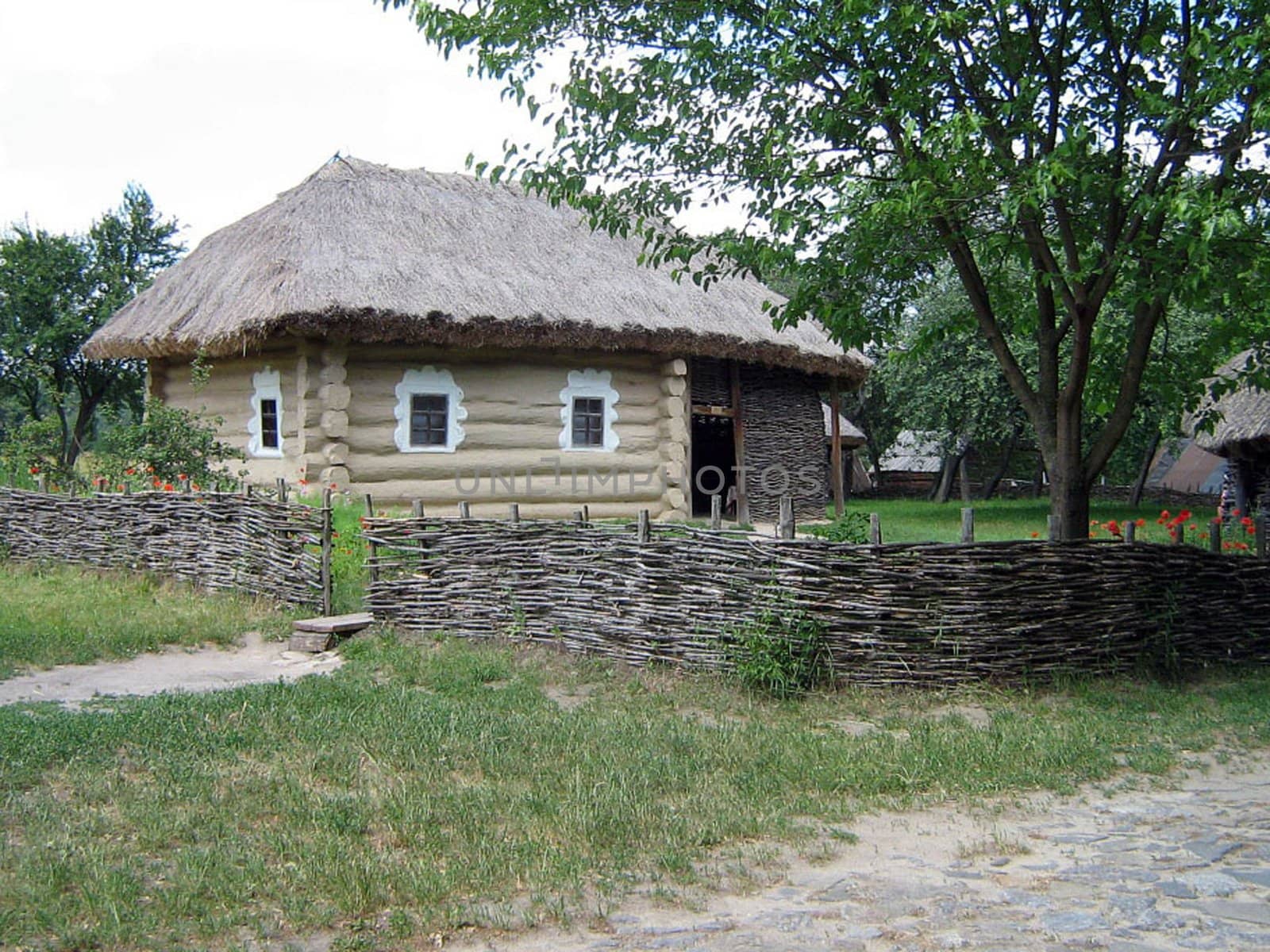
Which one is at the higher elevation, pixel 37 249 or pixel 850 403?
pixel 37 249

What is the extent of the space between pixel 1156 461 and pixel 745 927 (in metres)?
41.8

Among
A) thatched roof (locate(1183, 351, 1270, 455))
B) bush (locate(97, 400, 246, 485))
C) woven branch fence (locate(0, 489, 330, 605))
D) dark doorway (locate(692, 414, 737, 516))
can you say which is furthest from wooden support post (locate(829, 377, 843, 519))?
woven branch fence (locate(0, 489, 330, 605))

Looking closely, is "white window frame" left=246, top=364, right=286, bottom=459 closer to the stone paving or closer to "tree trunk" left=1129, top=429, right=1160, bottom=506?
the stone paving

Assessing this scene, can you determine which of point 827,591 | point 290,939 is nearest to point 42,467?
point 827,591

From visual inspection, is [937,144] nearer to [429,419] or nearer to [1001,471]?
[429,419]

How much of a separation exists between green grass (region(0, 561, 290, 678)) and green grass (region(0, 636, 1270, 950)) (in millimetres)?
1910

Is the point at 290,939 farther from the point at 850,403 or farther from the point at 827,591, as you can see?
the point at 850,403

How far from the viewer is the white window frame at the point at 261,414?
15359mm

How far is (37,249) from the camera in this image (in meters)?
26.7

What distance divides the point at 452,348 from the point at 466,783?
420 inches

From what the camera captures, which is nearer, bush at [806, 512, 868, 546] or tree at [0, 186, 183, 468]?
bush at [806, 512, 868, 546]

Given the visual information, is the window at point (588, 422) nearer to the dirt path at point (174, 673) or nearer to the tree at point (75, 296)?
the dirt path at point (174, 673)

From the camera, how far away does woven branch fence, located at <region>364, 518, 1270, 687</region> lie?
23.5 ft

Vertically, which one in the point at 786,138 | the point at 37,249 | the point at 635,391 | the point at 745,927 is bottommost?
the point at 745,927
